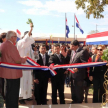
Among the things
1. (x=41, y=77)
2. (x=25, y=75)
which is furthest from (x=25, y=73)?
(x=41, y=77)

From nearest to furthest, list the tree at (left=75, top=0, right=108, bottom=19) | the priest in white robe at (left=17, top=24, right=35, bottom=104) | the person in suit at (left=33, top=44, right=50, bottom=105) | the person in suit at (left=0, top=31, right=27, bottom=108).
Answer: the person in suit at (left=0, top=31, right=27, bottom=108) → the person in suit at (left=33, top=44, right=50, bottom=105) → the priest in white robe at (left=17, top=24, right=35, bottom=104) → the tree at (left=75, top=0, right=108, bottom=19)

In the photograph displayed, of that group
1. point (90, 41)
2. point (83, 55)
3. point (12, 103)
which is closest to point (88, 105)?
point (83, 55)

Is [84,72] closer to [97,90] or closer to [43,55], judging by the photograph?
[97,90]

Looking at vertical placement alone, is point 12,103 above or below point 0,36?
below

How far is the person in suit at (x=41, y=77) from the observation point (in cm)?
498

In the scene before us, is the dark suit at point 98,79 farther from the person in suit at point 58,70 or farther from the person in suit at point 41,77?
the person in suit at point 41,77

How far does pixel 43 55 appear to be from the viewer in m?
5.04

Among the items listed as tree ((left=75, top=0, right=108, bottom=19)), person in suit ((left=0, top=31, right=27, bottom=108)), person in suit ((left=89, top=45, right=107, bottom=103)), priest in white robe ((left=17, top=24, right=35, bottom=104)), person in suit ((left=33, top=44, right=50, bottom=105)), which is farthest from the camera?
tree ((left=75, top=0, right=108, bottom=19))

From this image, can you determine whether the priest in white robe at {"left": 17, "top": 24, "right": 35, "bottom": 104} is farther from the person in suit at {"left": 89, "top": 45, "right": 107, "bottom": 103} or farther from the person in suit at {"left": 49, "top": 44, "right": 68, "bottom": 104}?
the person in suit at {"left": 89, "top": 45, "right": 107, "bottom": 103}

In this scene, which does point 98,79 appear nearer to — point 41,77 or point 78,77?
point 78,77

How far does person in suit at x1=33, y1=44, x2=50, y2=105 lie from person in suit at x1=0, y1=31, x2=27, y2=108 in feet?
4.11

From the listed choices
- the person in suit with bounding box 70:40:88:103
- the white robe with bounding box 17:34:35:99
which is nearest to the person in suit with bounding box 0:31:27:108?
the white robe with bounding box 17:34:35:99

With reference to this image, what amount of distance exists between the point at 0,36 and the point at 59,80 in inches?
76.2

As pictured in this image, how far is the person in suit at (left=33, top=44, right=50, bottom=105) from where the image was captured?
16.4ft
